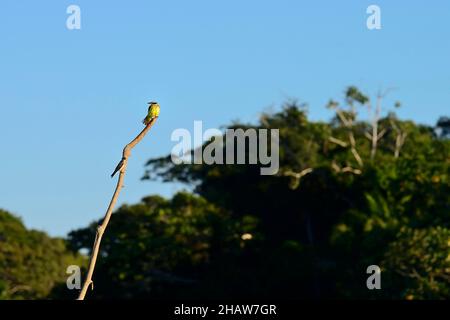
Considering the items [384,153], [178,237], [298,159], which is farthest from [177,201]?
→ [384,153]

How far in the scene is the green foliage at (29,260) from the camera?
56250 millimetres

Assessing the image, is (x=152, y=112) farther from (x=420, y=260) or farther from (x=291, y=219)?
(x=291, y=219)

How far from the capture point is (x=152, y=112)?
11.0 feet

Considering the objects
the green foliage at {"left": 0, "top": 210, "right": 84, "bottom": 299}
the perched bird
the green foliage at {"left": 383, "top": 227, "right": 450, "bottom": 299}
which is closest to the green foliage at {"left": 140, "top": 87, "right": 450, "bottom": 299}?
the green foliage at {"left": 383, "top": 227, "right": 450, "bottom": 299}

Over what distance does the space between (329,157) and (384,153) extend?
293cm

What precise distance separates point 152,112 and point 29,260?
2284 inches

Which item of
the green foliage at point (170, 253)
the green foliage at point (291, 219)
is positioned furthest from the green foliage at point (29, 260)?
the green foliage at point (170, 253)

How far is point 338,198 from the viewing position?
152 ft

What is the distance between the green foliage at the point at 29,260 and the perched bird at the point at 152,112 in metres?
49.3

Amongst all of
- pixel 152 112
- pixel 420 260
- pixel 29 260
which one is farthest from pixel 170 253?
pixel 152 112

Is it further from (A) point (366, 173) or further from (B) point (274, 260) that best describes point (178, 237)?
(A) point (366, 173)

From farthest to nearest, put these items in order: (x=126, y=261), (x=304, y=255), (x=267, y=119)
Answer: (x=267, y=119) → (x=126, y=261) → (x=304, y=255)

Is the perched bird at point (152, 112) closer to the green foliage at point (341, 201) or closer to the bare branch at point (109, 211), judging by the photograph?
the bare branch at point (109, 211)

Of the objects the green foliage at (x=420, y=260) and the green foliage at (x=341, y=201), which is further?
the green foliage at (x=341, y=201)
